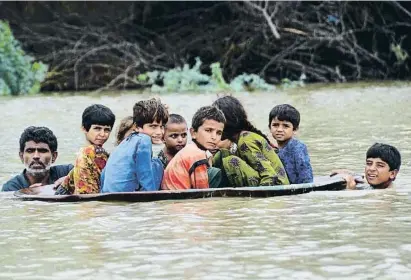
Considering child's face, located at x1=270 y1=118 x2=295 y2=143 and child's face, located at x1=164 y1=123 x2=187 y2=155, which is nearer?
child's face, located at x1=164 y1=123 x2=187 y2=155

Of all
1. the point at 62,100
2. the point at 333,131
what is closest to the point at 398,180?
the point at 333,131

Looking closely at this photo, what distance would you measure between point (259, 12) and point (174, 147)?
1524 cm

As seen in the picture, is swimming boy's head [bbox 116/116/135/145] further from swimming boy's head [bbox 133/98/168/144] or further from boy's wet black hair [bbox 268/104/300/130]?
boy's wet black hair [bbox 268/104/300/130]

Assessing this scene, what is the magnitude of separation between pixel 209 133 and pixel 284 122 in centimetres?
76

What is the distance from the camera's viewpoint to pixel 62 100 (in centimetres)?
1973

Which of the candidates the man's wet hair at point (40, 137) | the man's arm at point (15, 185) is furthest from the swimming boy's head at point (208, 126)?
the man's arm at point (15, 185)

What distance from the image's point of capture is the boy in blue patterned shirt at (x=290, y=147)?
779cm

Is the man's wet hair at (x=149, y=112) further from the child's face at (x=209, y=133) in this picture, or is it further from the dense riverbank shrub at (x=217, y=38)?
the dense riverbank shrub at (x=217, y=38)

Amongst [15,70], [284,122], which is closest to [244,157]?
[284,122]

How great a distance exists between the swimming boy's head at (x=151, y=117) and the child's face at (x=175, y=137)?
0.38 meters

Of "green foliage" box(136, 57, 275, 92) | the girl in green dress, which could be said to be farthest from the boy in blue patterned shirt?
"green foliage" box(136, 57, 275, 92)

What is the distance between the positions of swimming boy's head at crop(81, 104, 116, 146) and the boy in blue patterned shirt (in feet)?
3.96

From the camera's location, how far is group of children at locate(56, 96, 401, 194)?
23.6ft

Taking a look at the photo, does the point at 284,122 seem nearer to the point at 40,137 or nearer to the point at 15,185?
the point at 40,137
